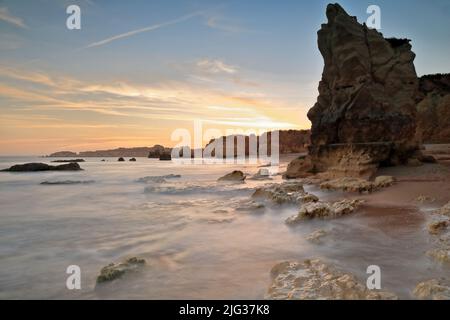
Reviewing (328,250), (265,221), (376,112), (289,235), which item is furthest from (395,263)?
(376,112)

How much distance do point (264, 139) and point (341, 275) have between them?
6419 cm

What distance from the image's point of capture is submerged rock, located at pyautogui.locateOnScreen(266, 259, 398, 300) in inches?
99.3

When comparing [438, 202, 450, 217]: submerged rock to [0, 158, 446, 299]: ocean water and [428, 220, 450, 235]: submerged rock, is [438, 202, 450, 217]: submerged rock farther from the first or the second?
[428, 220, 450, 235]: submerged rock

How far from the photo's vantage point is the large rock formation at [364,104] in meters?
10.5

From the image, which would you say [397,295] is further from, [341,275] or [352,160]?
[352,160]

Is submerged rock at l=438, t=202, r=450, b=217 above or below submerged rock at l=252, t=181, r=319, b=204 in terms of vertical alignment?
above

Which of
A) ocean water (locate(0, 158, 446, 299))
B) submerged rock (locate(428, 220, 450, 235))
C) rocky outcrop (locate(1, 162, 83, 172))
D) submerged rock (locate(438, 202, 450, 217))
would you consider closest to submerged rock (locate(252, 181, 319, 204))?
ocean water (locate(0, 158, 446, 299))

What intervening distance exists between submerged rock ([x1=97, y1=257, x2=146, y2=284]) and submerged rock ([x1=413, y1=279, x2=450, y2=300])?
289 centimetres

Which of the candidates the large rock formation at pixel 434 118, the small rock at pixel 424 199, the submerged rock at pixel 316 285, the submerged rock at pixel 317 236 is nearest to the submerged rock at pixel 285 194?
the small rock at pixel 424 199

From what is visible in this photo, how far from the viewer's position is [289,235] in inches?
191

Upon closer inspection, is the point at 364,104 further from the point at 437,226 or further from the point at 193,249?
the point at 193,249
